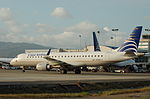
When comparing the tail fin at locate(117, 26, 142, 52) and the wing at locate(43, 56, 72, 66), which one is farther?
the wing at locate(43, 56, 72, 66)

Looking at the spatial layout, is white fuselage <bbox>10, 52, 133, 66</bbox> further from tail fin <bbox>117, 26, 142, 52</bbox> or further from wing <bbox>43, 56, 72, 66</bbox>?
tail fin <bbox>117, 26, 142, 52</bbox>

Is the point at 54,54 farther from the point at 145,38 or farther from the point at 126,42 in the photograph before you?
the point at 145,38

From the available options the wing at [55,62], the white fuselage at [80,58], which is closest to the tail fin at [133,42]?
the white fuselage at [80,58]

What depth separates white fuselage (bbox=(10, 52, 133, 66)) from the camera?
56688 mm

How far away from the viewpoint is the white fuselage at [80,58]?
56688 millimetres

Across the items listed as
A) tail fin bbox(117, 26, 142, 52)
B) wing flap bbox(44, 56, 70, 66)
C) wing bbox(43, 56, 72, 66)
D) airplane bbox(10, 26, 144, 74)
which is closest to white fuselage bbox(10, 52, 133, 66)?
airplane bbox(10, 26, 144, 74)

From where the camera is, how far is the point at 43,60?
64875mm

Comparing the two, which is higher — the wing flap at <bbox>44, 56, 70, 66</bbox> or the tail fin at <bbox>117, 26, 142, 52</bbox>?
the tail fin at <bbox>117, 26, 142, 52</bbox>

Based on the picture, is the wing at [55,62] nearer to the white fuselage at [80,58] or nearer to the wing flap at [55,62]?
the wing flap at [55,62]

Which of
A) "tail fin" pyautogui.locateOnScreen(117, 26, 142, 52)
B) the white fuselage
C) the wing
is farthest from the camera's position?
the wing

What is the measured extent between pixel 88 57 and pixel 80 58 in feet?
6.20

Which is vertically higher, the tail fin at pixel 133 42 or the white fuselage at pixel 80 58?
the tail fin at pixel 133 42

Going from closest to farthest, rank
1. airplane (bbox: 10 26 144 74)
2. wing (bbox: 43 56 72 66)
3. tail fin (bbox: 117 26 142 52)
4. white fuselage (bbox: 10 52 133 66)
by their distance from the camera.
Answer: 1. airplane (bbox: 10 26 144 74)
2. white fuselage (bbox: 10 52 133 66)
3. tail fin (bbox: 117 26 142 52)
4. wing (bbox: 43 56 72 66)

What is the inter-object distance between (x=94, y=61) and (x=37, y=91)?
3274 centimetres
